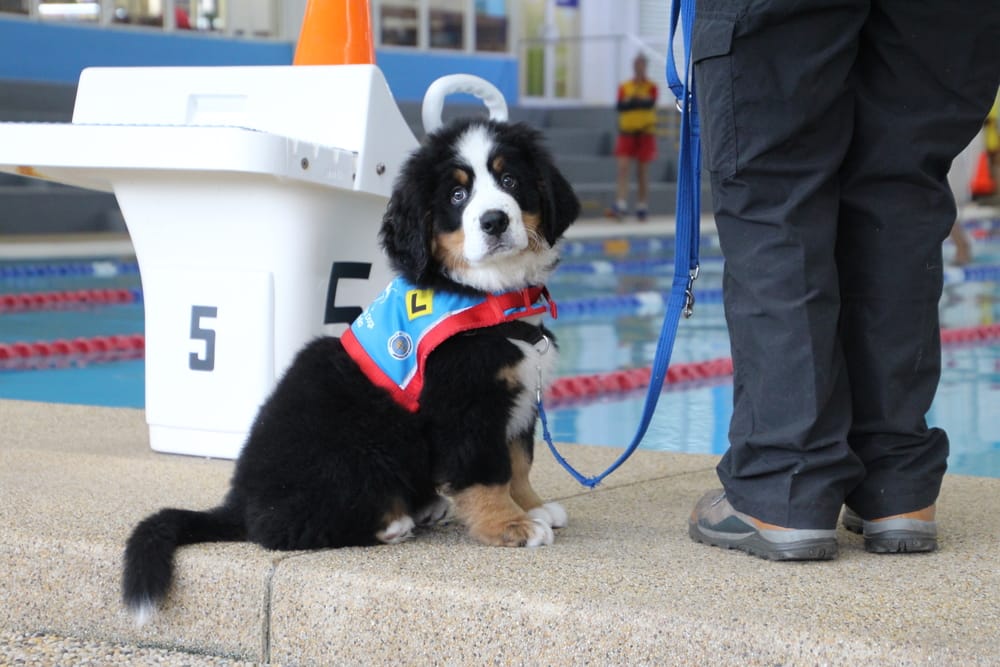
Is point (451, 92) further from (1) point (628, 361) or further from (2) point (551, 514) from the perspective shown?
(1) point (628, 361)

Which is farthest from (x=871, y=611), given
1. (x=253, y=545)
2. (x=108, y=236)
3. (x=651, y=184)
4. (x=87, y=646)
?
(x=651, y=184)

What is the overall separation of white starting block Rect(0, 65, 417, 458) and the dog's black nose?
912mm

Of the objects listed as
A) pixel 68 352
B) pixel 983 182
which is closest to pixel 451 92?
pixel 68 352

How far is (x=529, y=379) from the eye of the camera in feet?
8.55

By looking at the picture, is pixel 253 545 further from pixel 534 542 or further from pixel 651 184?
pixel 651 184

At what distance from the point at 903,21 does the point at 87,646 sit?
6.69ft

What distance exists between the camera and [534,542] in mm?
2553

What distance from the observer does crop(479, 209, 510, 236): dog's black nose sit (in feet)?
8.39

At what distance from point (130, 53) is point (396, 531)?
16.9 metres

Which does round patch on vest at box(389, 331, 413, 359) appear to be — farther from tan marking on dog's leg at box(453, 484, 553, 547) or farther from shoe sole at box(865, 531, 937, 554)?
shoe sole at box(865, 531, 937, 554)

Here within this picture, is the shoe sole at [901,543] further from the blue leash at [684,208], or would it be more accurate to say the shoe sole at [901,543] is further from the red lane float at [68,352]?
the red lane float at [68,352]

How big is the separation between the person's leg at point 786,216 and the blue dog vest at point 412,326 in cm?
50

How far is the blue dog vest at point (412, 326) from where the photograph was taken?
2557 mm

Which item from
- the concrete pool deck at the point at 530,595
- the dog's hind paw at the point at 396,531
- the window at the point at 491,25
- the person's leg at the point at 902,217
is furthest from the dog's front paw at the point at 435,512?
the window at the point at 491,25
